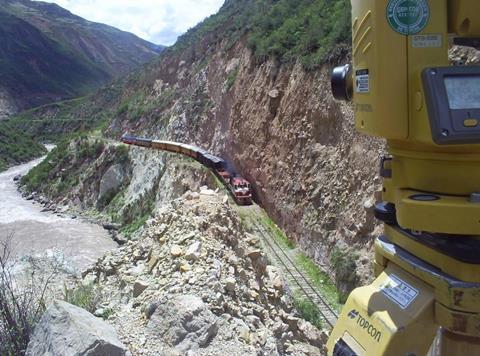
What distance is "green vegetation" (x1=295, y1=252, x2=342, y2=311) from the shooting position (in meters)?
14.4

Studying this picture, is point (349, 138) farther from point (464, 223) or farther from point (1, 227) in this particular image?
point (1, 227)

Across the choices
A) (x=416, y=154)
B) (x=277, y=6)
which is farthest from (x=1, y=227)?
(x=416, y=154)

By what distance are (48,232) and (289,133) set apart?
23.5 meters

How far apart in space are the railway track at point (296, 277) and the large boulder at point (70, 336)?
8.53 metres

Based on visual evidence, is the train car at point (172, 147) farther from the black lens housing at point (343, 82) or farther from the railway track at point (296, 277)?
the black lens housing at point (343, 82)

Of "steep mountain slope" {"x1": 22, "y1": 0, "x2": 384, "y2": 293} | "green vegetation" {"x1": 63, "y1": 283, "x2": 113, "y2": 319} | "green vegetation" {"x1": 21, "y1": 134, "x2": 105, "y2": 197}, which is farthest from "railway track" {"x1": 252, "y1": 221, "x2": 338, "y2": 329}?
"green vegetation" {"x1": 21, "y1": 134, "x2": 105, "y2": 197}

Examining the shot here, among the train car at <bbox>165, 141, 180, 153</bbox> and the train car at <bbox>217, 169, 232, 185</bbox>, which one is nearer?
the train car at <bbox>217, 169, 232, 185</bbox>

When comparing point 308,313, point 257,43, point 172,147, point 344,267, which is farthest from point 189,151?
point 308,313

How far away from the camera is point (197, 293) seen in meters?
5.42

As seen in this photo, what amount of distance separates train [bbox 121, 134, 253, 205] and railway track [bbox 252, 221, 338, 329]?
3.01m

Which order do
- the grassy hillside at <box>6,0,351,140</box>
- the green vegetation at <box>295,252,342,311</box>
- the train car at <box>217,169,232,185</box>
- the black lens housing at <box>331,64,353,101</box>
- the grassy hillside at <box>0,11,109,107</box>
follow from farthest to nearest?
the grassy hillside at <box>0,11,109,107</box>
the train car at <box>217,169,232,185</box>
the grassy hillside at <box>6,0,351,140</box>
the green vegetation at <box>295,252,342,311</box>
the black lens housing at <box>331,64,353,101</box>

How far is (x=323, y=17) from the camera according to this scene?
933 inches

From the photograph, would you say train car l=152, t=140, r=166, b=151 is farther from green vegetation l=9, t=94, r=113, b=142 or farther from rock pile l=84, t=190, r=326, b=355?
green vegetation l=9, t=94, r=113, b=142

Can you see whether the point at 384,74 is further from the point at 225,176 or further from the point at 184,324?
the point at 225,176
